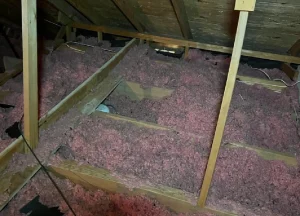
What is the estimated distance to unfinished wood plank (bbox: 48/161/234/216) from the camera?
4.87 ft

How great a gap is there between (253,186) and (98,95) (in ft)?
4.43

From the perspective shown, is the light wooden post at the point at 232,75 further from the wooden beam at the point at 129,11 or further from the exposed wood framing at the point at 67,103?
the wooden beam at the point at 129,11

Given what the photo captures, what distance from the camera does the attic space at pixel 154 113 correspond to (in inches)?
58.5

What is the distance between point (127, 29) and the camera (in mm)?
3359

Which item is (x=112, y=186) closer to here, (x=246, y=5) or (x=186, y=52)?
(x=246, y=5)

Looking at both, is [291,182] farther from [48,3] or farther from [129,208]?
[48,3]

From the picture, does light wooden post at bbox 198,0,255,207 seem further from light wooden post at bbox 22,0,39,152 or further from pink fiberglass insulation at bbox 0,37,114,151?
pink fiberglass insulation at bbox 0,37,114,151

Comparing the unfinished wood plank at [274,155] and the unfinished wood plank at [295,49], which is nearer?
the unfinished wood plank at [274,155]

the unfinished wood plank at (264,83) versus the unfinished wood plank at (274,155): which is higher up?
the unfinished wood plank at (264,83)

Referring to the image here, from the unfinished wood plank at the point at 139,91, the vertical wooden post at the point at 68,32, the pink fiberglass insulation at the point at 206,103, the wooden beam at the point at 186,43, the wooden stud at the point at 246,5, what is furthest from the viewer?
the vertical wooden post at the point at 68,32

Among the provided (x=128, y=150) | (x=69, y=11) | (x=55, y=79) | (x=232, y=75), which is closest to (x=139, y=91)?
(x=55, y=79)

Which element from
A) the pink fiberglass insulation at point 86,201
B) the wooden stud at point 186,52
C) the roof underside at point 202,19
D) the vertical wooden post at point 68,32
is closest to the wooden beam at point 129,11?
the roof underside at point 202,19

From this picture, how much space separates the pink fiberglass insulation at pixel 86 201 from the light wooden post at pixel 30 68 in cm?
26

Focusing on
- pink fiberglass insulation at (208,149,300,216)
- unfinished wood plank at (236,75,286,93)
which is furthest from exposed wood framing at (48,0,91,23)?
pink fiberglass insulation at (208,149,300,216)
